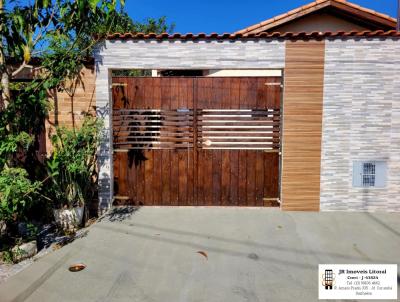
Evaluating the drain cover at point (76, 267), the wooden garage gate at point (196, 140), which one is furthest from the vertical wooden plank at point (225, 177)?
the drain cover at point (76, 267)

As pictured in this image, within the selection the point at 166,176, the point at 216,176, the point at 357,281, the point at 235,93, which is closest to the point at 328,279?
the point at 357,281

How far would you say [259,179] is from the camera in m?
5.63

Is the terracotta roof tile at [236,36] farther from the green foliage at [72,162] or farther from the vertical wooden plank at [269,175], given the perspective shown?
the vertical wooden plank at [269,175]

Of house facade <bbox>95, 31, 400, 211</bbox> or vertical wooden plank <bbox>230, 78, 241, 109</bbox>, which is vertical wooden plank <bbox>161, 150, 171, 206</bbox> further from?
vertical wooden plank <bbox>230, 78, 241, 109</bbox>

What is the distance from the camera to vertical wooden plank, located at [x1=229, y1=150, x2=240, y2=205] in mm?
5605

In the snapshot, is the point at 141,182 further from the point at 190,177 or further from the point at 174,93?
the point at 174,93

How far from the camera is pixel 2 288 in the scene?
315 centimetres

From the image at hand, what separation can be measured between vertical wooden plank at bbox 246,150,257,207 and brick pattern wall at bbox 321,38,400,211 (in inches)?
46.7

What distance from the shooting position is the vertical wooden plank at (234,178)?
5.61m

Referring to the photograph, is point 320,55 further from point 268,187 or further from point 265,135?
point 268,187

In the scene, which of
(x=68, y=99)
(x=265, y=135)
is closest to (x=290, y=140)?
(x=265, y=135)

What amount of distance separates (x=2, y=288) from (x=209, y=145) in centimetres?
362

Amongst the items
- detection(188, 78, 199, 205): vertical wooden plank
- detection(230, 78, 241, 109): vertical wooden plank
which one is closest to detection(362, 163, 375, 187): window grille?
detection(230, 78, 241, 109): vertical wooden plank

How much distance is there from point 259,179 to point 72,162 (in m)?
3.18
